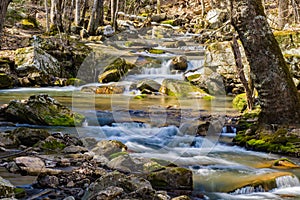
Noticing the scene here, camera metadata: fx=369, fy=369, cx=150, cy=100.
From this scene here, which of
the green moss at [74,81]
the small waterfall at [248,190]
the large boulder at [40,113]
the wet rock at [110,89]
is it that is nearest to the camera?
the small waterfall at [248,190]

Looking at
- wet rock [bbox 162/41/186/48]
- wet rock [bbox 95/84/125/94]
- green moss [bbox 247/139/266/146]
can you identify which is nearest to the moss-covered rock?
green moss [bbox 247/139/266/146]

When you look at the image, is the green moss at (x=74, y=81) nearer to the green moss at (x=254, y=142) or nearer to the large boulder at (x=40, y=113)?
the large boulder at (x=40, y=113)

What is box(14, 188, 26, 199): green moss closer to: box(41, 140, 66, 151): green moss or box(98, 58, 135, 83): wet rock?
box(41, 140, 66, 151): green moss

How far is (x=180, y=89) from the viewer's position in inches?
617

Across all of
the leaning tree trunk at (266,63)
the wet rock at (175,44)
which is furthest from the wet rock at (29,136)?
the wet rock at (175,44)

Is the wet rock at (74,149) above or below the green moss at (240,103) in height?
above

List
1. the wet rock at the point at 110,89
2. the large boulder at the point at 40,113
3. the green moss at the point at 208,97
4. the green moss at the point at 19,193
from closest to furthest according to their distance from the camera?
Result: the green moss at the point at 19,193
the large boulder at the point at 40,113
the green moss at the point at 208,97
the wet rock at the point at 110,89

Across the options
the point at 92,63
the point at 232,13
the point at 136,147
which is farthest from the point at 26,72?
the point at 232,13

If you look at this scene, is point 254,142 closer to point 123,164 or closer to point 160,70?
point 123,164

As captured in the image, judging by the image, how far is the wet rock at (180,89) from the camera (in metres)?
15.3

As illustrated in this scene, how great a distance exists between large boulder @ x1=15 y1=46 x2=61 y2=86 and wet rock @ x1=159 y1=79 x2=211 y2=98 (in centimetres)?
511

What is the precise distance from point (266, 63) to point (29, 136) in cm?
454

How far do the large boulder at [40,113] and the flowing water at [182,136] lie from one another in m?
0.36

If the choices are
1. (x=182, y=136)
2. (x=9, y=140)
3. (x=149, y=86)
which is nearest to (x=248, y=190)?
(x=182, y=136)
